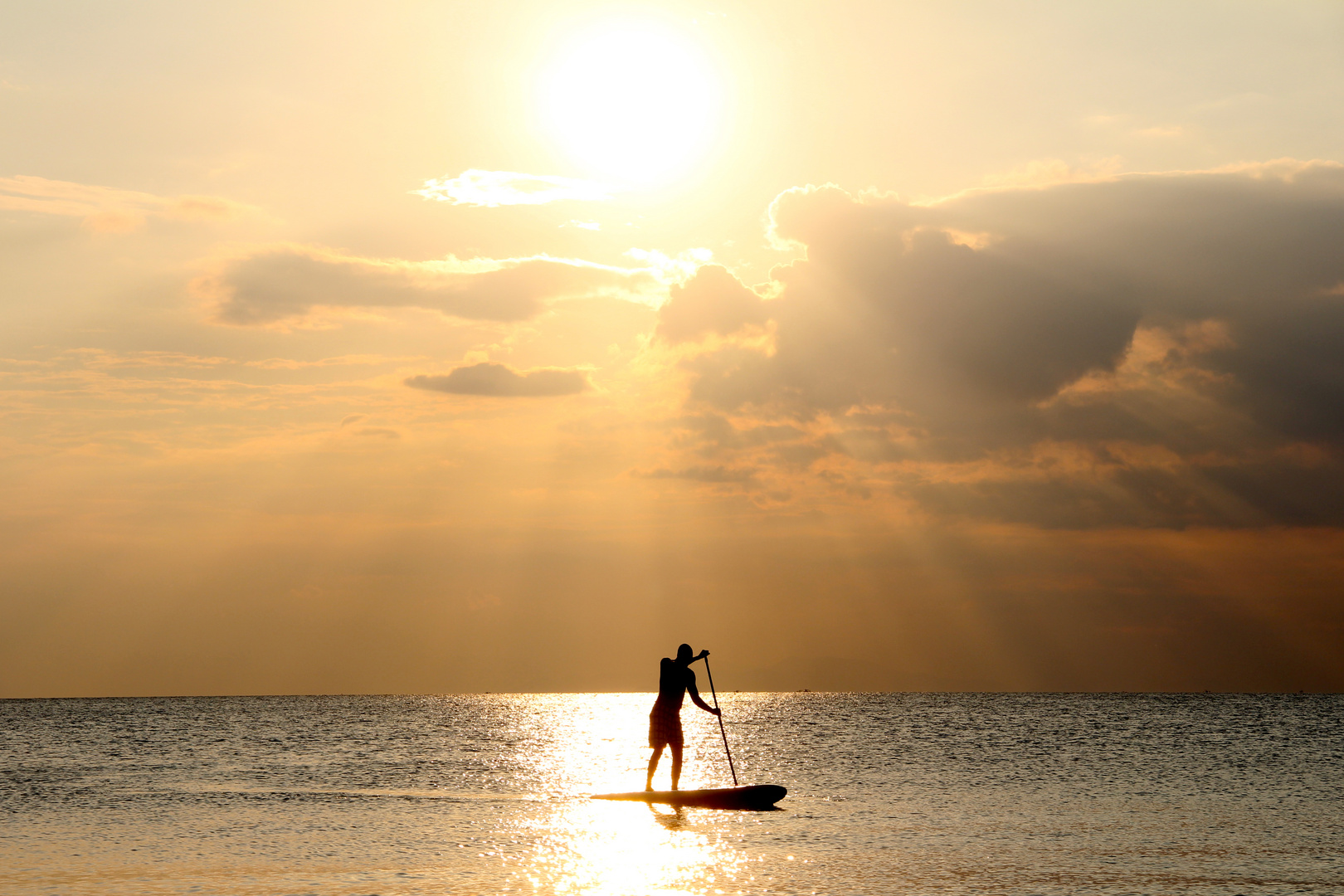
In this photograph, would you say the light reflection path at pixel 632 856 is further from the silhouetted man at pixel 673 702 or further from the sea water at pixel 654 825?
the silhouetted man at pixel 673 702

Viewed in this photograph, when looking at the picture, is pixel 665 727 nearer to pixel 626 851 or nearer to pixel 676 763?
pixel 676 763

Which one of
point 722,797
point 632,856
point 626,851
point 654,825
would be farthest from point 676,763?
point 632,856

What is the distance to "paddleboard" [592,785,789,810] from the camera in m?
21.5

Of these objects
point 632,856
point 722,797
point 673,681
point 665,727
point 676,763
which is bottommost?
Result: point 632,856

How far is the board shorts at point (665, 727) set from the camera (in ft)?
73.5

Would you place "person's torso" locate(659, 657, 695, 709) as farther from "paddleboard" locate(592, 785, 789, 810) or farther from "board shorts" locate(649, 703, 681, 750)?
"paddleboard" locate(592, 785, 789, 810)

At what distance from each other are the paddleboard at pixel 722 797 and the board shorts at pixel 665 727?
99cm

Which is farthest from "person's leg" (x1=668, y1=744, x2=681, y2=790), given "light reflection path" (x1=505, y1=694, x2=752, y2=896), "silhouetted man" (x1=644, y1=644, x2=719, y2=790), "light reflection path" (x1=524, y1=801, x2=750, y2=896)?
"light reflection path" (x1=524, y1=801, x2=750, y2=896)

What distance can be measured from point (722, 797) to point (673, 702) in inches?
81.6

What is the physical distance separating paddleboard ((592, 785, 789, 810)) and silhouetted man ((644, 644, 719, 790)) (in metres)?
0.33

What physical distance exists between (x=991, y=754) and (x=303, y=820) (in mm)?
32181

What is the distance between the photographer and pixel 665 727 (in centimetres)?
2255

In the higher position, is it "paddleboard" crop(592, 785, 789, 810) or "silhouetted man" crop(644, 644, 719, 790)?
"silhouetted man" crop(644, 644, 719, 790)

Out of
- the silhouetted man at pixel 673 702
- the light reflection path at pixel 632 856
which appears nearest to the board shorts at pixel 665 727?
the silhouetted man at pixel 673 702
